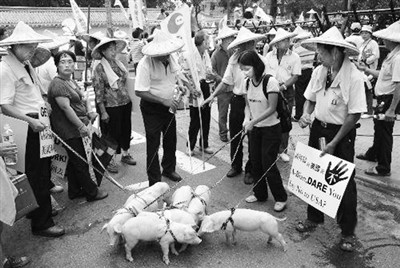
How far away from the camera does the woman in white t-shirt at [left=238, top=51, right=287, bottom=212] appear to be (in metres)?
3.96

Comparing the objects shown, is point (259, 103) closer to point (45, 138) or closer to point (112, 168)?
point (45, 138)

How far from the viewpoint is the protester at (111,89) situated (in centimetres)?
524

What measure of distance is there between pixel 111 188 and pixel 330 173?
298cm

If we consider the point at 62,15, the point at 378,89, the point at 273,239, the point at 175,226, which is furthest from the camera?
the point at 62,15

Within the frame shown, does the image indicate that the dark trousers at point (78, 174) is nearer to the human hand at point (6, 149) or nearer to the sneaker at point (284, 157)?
the human hand at point (6, 149)

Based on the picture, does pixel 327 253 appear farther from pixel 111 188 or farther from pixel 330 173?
pixel 111 188

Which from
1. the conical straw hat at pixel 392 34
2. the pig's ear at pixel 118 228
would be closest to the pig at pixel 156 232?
the pig's ear at pixel 118 228

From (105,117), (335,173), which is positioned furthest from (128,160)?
(335,173)

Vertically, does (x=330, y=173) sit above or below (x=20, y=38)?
below

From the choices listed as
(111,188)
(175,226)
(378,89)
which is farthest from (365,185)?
(111,188)

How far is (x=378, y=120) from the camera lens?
198 inches

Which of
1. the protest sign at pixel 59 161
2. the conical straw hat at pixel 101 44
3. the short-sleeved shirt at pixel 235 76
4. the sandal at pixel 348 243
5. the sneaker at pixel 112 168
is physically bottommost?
the sneaker at pixel 112 168

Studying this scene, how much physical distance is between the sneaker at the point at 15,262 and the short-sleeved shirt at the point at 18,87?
140cm

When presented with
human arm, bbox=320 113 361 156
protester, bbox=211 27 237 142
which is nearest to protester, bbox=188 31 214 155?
protester, bbox=211 27 237 142
